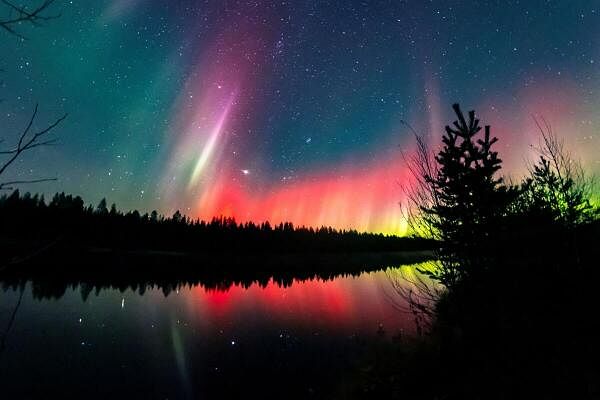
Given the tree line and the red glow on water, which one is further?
the tree line

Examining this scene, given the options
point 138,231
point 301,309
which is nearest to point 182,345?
point 301,309

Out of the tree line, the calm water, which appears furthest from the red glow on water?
the tree line

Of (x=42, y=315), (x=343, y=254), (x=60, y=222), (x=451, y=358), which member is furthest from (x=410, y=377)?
(x=343, y=254)

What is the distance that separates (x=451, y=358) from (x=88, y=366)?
13232mm

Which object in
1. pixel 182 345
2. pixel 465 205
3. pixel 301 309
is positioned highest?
pixel 465 205

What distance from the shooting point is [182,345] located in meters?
17.4

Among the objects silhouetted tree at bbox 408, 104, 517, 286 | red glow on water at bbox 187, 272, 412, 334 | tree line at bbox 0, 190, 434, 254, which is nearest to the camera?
silhouetted tree at bbox 408, 104, 517, 286

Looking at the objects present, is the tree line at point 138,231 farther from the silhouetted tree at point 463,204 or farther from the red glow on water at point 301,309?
the silhouetted tree at point 463,204

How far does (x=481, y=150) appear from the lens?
12539 mm

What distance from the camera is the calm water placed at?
1204 centimetres

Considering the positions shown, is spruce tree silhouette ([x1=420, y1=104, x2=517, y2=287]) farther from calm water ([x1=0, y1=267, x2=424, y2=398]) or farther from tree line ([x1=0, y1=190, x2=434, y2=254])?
tree line ([x1=0, y1=190, x2=434, y2=254])

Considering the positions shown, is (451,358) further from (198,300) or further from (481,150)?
(198,300)

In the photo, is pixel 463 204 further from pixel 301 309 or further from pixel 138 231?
pixel 138 231

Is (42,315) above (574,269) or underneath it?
underneath
